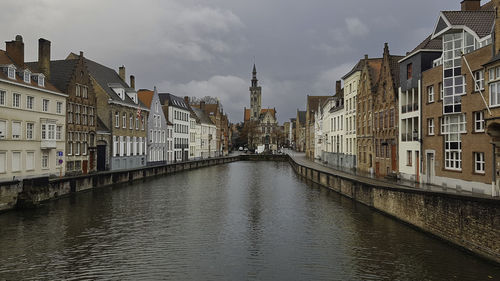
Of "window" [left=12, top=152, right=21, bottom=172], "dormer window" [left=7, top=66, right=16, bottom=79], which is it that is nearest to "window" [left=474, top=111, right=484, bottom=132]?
"window" [left=12, top=152, right=21, bottom=172]

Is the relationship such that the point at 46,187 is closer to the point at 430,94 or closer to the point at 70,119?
the point at 70,119

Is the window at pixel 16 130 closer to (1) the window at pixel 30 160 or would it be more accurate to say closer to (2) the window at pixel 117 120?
(1) the window at pixel 30 160

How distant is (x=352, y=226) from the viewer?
1903 centimetres

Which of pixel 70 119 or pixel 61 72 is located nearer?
pixel 70 119

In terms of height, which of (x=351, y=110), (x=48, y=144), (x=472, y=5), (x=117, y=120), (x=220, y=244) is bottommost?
(x=220, y=244)

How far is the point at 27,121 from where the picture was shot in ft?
99.7

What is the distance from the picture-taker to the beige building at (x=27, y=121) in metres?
28.1

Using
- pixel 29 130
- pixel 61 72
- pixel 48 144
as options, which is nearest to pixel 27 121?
pixel 29 130

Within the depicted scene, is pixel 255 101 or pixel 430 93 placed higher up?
pixel 255 101

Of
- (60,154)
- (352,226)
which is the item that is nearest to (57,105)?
(60,154)

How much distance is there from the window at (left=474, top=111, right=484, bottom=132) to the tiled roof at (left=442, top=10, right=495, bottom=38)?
4343 millimetres

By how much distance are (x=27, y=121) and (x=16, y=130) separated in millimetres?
1432

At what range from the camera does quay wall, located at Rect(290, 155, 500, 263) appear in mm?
12648

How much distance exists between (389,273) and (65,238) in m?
13.6
